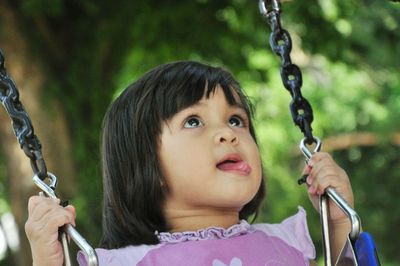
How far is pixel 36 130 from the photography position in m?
3.99

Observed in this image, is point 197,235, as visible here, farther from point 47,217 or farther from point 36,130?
point 36,130

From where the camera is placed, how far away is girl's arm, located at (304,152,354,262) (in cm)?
169

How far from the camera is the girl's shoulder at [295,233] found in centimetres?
175

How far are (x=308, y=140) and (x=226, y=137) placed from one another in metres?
0.22

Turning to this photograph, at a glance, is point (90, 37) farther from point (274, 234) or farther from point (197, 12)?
point (274, 234)

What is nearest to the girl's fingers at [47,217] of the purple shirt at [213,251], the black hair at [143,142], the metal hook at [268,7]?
the purple shirt at [213,251]

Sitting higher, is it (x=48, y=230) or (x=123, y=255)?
(x=48, y=230)

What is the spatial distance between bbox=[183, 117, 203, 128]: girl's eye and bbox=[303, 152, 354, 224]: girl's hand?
0.86ft

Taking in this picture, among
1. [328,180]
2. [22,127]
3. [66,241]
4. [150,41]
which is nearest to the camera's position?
[66,241]

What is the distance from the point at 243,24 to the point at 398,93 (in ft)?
14.4

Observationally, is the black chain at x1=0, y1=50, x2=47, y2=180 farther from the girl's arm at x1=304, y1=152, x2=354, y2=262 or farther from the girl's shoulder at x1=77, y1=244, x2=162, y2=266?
the girl's arm at x1=304, y1=152, x2=354, y2=262

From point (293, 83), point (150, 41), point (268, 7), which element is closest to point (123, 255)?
point (293, 83)

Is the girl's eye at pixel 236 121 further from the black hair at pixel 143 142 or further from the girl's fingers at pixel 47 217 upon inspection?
the girl's fingers at pixel 47 217

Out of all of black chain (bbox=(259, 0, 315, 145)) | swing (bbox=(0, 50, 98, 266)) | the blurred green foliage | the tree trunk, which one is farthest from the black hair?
the tree trunk
